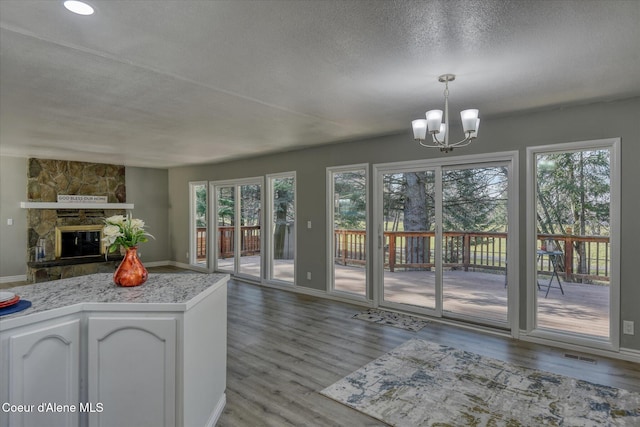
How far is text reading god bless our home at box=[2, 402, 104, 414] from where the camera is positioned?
5.32 ft

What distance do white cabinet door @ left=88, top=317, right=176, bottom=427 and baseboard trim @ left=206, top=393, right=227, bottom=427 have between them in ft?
1.56

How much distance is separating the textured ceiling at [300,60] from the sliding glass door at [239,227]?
9.08 ft

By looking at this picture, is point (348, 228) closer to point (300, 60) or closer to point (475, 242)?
point (475, 242)

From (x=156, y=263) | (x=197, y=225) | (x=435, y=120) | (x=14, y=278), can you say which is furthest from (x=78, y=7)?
(x=156, y=263)

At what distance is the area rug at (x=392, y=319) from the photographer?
14.1ft

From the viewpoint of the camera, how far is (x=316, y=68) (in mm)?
2684

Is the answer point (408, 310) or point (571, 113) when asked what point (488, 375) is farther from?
point (571, 113)

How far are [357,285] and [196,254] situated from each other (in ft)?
14.8

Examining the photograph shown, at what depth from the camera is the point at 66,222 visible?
724cm

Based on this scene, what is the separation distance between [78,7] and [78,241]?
6.88 meters

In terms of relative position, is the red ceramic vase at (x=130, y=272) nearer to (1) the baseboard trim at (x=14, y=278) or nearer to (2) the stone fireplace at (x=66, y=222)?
(2) the stone fireplace at (x=66, y=222)

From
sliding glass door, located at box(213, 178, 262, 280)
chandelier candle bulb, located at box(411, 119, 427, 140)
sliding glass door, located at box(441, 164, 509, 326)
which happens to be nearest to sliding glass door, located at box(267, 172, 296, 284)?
sliding glass door, located at box(213, 178, 262, 280)

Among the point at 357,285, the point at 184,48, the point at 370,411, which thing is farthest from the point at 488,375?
the point at 184,48

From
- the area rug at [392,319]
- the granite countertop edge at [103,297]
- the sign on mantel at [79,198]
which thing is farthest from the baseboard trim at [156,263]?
the granite countertop edge at [103,297]
